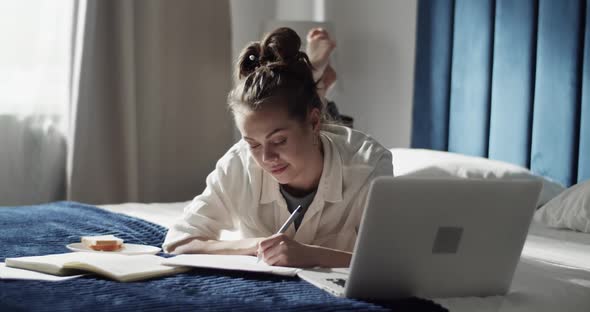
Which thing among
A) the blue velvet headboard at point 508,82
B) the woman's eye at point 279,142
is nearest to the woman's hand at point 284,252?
the woman's eye at point 279,142

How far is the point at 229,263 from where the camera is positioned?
1.61 meters

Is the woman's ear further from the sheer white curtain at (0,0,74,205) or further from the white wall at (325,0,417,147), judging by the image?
the sheer white curtain at (0,0,74,205)

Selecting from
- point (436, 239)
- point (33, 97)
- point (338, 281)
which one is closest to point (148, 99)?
point (33, 97)

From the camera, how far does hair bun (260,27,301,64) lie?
1.80 meters

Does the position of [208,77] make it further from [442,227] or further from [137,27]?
[442,227]

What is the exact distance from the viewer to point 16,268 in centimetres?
161

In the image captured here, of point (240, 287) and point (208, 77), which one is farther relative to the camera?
point (208, 77)

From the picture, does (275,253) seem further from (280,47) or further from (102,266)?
(280,47)

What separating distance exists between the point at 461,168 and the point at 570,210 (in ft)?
1.48

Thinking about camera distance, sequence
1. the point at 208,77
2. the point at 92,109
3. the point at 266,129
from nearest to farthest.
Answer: the point at 266,129 < the point at 92,109 < the point at 208,77

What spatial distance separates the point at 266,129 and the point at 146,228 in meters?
0.67

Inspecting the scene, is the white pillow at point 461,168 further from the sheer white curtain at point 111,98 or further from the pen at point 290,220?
the sheer white curtain at point 111,98

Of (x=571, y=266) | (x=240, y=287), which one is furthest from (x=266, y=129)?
(x=571, y=266)

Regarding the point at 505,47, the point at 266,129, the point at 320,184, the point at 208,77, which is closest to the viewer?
the point at 266,129
